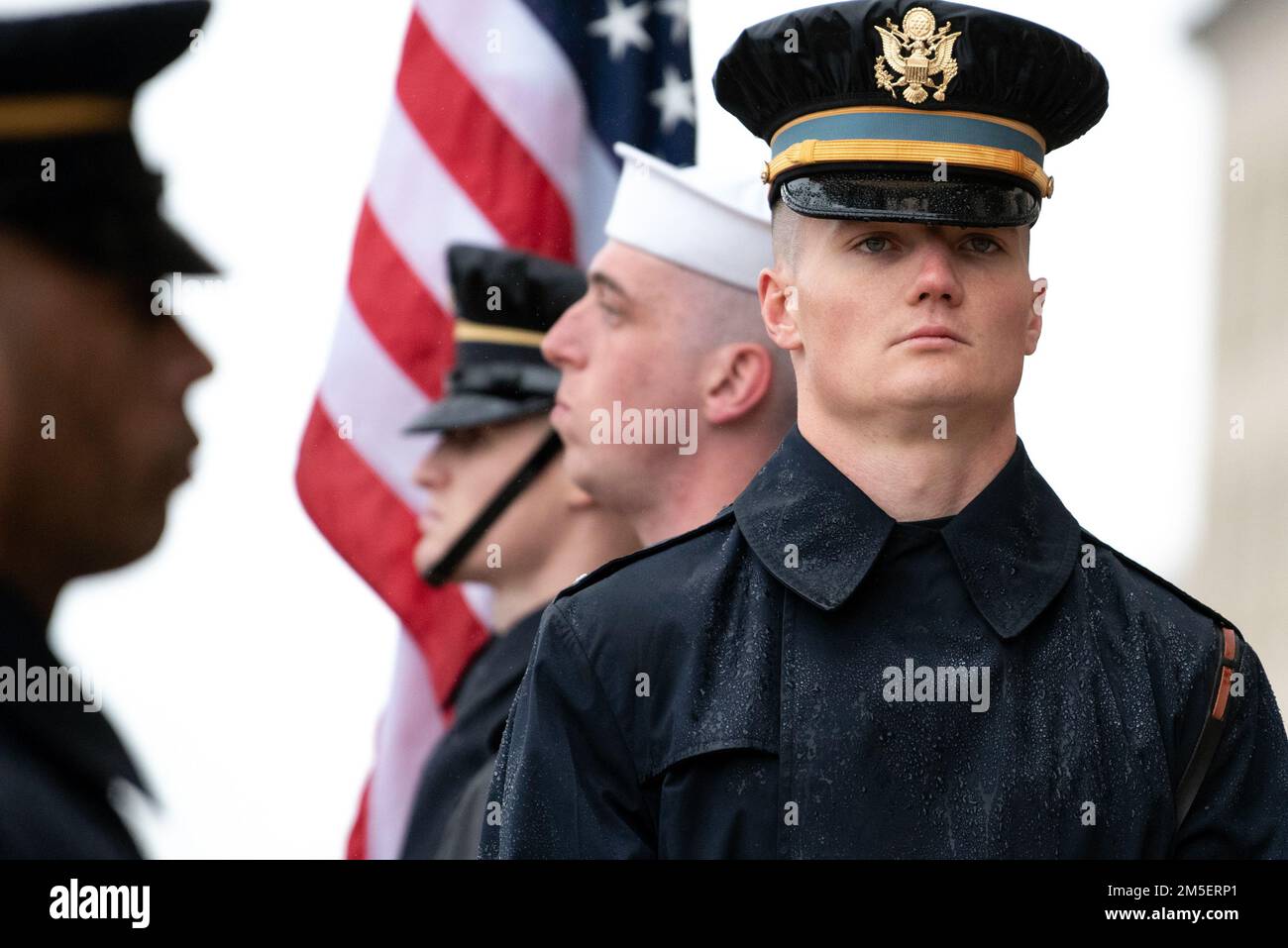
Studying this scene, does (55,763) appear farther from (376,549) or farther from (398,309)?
(398,309)

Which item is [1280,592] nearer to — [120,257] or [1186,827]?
[1186,827]

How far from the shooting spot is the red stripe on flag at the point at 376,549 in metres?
4.11

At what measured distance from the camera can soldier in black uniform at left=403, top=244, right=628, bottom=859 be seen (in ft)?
13.0

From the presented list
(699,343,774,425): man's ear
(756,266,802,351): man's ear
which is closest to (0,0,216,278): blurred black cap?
(699,343,774,425): man's ear

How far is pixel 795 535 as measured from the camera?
8.73 ft

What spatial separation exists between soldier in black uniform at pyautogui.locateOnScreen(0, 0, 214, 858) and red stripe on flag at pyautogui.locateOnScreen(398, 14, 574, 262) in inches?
18.9

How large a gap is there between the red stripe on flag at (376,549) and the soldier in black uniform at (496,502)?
41mm

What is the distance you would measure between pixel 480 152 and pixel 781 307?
1.71 m

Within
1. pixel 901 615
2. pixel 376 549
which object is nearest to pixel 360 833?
pixel 376 549

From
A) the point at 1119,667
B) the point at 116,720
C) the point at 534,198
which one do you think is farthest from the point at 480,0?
the point at 1119,667

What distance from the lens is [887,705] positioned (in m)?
2.58

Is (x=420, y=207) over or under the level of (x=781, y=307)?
over

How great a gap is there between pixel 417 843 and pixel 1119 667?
1.86 m

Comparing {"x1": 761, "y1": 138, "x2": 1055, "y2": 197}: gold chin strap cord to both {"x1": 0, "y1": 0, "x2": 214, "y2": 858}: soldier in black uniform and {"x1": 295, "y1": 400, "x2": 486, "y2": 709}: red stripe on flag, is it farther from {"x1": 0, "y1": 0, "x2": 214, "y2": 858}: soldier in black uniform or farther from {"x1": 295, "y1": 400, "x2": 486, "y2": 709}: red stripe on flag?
{"x1": 0, "y1": 0, "x2": 214, "y2": 858}: soldier in black uniform
